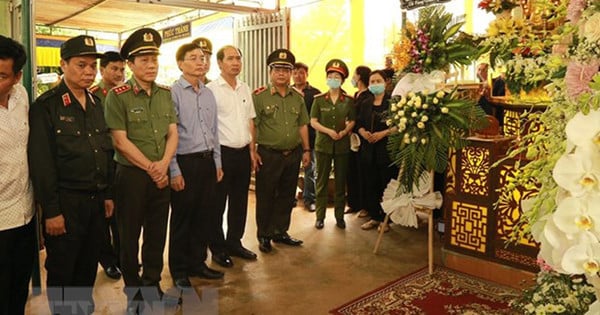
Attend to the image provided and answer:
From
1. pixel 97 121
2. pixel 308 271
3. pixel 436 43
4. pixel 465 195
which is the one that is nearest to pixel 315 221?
pixel 308 271

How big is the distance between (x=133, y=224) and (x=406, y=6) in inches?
156

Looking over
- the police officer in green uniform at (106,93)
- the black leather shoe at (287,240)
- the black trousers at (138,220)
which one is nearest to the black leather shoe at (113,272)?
the police officer in green uniform at (106,93)

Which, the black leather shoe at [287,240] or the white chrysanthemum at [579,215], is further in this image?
the black leather shoe at [287,240]

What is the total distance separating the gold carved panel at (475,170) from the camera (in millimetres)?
3334

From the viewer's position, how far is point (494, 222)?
334 centimetres

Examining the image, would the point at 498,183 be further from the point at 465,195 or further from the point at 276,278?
the point at 276,278

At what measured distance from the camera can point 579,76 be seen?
1013 millimetres

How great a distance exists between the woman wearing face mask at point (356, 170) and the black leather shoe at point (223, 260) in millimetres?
1778

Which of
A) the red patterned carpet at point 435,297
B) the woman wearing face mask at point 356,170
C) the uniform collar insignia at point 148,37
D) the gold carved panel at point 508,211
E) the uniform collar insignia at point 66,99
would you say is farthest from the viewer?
the woman wearing face mask at point 356,170

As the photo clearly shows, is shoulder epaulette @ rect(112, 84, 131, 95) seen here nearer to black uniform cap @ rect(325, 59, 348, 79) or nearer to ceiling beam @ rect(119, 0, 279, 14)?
black uniform cap @ rect(325, 59, 348, 79)

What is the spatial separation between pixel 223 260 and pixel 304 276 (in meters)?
0.63

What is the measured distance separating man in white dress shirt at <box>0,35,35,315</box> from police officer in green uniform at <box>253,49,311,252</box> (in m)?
1.99

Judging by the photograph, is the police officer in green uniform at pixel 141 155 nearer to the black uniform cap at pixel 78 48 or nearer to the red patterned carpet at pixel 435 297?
the black uniform cap at pixel 78 48

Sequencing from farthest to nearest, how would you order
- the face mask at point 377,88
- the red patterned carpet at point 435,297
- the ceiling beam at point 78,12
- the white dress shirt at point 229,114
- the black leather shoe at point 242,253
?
the ceiling beam at point 78,12, the face mask at point 377,88, the black leather shoe at point 242,253, the white dress shirt at point 229,114, the red patterned carpet at point 435,297
